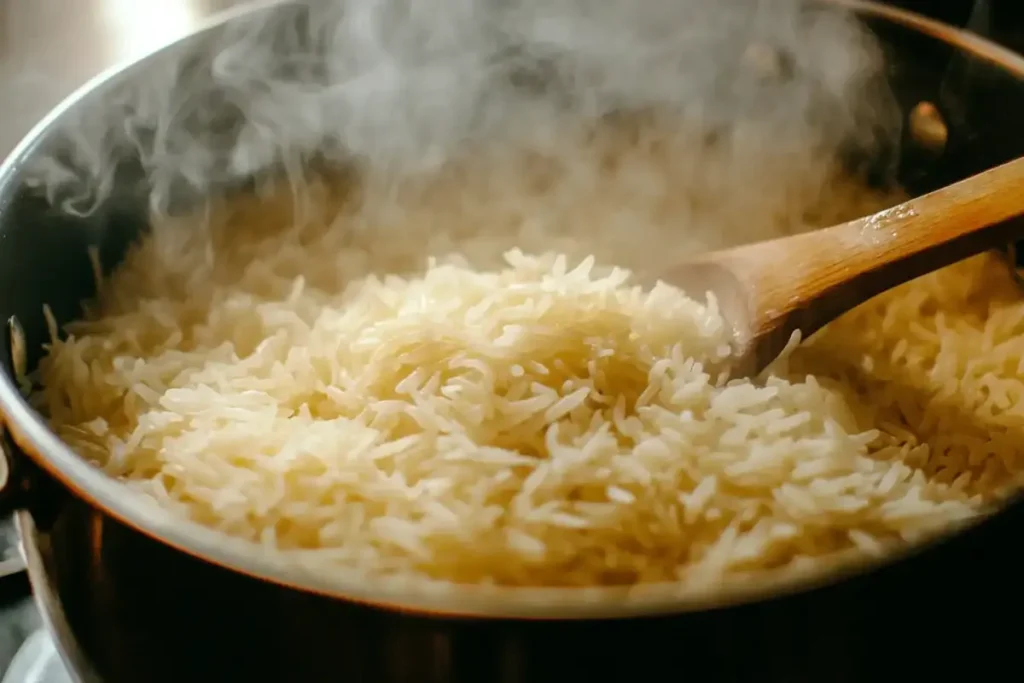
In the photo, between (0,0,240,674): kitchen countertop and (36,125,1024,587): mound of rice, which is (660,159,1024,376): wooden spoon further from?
(0,0,240,674): kitchen countertop

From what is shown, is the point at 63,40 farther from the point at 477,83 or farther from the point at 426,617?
the point at 426,617

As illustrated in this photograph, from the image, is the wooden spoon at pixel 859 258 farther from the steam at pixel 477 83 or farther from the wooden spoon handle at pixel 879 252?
the steam at pixel 477 83

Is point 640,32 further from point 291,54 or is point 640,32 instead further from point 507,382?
point 507,382

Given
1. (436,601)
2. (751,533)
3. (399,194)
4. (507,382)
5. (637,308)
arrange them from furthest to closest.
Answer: (399,194) < (637,308) < (507,382) < (751,533) < (436,601)

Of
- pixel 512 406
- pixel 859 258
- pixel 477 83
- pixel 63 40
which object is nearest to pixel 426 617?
pixel 512 406

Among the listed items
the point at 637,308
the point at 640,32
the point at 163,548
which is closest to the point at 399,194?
the point at 640,32

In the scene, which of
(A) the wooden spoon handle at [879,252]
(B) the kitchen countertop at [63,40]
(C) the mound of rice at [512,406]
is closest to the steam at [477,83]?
(C) the mound of rice at [512,406]

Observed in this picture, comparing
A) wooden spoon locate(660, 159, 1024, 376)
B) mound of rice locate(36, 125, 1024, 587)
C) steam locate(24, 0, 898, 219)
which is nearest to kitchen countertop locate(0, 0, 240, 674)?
steam locate(24, 0, 898, 219)
